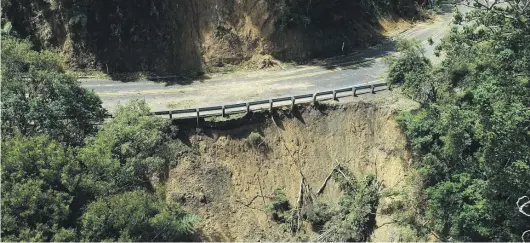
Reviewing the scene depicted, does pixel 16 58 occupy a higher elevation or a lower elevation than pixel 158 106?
higher

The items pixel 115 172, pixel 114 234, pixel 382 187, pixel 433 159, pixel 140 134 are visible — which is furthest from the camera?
pixel 382 187

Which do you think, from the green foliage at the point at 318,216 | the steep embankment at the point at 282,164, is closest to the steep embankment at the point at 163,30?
the steep embankment at the point at 282,164

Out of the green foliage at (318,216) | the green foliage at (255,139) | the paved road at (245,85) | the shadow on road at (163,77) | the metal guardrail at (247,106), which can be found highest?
the shadow on road at (163,77)

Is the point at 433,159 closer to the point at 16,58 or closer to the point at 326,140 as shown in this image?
the point at 326,140

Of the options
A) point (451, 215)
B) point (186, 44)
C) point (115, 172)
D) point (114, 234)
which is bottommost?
point (451, 215)

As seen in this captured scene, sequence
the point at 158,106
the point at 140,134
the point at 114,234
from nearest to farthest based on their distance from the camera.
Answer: the point at 114,234, the point at 140,134, the point at 158,106

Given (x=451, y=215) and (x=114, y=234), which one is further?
(x=451, y=215)

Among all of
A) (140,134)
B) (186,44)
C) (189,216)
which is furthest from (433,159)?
(186,44)

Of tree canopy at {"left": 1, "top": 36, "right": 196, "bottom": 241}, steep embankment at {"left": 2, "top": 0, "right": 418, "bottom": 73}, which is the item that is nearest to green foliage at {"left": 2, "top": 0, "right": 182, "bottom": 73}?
steep embankment at {"left": 2, "top": 0, "right": 418, "bottom": 73}

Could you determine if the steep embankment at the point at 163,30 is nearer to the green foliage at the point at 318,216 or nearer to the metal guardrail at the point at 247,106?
the metal guardrail at the point at 247,106
